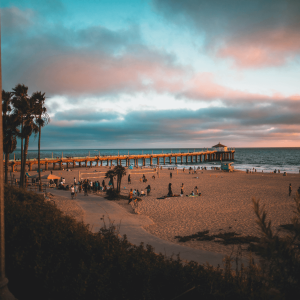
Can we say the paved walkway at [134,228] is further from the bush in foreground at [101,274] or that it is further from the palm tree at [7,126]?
the palm tree at [7,126]

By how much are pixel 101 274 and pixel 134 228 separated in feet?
28.7

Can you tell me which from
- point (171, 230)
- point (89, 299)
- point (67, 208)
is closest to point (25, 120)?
point (67, 208)

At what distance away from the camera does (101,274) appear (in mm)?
3510

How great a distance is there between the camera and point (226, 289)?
3.24 meters

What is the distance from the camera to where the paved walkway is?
8094mm

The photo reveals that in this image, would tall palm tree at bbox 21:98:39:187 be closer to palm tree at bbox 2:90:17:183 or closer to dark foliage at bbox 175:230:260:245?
palm tree at bbox 2:90:17:183

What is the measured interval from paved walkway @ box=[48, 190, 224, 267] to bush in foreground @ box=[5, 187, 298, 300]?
6.38ft

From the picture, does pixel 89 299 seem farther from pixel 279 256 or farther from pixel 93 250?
pixel 279 256

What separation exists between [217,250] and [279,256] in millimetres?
7877

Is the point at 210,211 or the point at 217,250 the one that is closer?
the point at 217,250

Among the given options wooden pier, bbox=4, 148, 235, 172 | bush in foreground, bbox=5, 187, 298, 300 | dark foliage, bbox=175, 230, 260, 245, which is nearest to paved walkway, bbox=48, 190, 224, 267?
dark foliage, bbox=175, 230, 260, 245

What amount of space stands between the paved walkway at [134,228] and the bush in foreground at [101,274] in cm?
195

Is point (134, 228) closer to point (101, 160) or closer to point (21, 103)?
point (21, 103)

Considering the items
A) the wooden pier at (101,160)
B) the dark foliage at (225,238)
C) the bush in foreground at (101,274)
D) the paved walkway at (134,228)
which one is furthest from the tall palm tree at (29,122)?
the wooden pier at (101,160)
